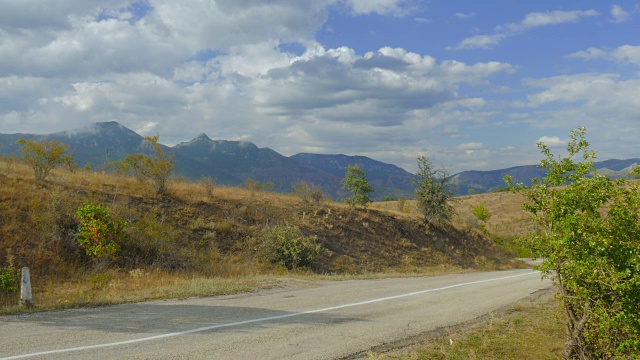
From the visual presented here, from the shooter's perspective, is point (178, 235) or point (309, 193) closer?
point (178, 235)

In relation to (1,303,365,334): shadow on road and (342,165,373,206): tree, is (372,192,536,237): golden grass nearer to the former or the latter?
(342,165,373,206): tree

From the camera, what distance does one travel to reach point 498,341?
8555 mm

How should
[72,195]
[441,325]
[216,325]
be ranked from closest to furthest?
[216,325] < [441,325] < [72,195]

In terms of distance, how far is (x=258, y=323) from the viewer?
29.3 ft

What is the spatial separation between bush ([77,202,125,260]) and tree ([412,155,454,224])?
→ 2523 cm

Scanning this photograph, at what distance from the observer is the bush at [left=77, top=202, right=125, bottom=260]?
16.2 m

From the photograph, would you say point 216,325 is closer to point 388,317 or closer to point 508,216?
point 388,317

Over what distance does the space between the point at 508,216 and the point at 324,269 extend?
64114mm

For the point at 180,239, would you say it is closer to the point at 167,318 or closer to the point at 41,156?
the point at 41,156


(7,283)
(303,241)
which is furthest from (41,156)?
(303,241)

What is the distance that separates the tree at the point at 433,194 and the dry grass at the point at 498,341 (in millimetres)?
26005

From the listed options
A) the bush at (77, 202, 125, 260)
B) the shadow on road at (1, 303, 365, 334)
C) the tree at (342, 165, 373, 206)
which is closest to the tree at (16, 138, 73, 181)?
the bush at (77, 202, 125, 260)

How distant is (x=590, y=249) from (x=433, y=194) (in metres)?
31.0

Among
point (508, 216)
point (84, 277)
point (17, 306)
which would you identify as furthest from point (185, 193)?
point (508, 216)
